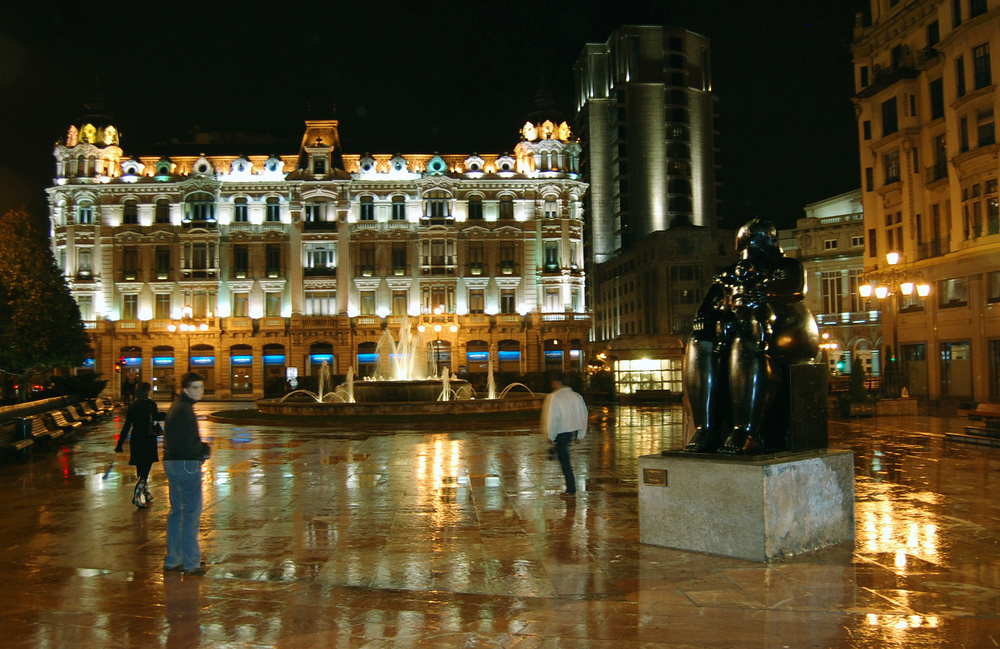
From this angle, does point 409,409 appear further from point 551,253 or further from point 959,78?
point 551,253

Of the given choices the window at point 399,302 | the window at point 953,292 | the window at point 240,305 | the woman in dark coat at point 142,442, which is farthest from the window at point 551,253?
the woman in dark coat at point 142,442

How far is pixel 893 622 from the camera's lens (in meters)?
5.65

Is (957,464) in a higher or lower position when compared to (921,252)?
lower

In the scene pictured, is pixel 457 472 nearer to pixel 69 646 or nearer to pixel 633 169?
pixel 69 646

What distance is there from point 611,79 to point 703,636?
97.3 meters

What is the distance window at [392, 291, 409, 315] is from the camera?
60344mm

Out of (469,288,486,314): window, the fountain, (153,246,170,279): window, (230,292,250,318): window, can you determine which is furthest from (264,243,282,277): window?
the fountain

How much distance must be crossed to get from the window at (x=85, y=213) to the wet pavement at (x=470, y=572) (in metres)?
53.3

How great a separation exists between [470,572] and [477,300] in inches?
2115

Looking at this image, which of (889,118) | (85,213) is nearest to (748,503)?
(889,118)

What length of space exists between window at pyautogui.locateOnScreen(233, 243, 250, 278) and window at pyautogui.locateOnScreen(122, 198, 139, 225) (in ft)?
26.0

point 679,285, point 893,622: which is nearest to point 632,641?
point 893,622

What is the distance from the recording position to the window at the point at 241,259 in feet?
199

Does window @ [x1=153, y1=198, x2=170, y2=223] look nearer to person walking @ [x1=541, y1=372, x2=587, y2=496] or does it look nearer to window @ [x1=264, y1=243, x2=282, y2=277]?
A: window @ [x1=264, y1=243, x2=282, y2=277]
